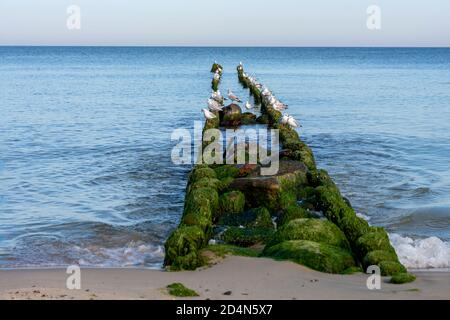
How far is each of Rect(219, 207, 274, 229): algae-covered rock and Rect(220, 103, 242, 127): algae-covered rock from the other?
13819mm

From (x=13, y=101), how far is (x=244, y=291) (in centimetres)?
3166

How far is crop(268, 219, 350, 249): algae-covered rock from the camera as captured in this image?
9.19 meters

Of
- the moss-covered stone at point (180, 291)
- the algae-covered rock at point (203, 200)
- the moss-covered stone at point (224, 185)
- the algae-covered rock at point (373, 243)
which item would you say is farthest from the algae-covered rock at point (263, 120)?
the moss-covered stone at point (180, 291)

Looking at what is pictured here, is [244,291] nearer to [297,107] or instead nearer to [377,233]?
[377,233]

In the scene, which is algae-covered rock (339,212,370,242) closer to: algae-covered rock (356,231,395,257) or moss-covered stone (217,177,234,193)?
algae-covered rock (356,231,395,257)

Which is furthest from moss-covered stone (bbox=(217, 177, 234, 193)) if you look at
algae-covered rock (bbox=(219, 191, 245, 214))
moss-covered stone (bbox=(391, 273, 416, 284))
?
moss-covered stone (bbox=(391, 273, 416, 284))

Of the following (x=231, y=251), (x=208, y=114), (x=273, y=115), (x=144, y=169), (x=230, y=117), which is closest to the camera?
(x=231, y=251)

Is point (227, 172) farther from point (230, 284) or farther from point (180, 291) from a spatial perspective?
point (180, 291)

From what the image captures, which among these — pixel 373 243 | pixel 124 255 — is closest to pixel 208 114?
pixel 124 255

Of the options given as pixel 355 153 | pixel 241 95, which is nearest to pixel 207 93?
pixel 241 95
